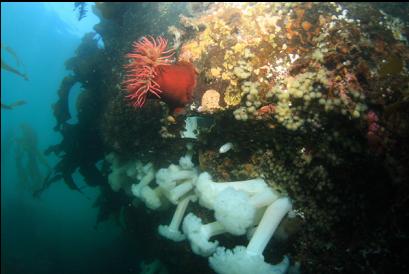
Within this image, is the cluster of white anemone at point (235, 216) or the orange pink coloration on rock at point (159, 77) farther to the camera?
the orange pink coloration on rock at point (159, 77)

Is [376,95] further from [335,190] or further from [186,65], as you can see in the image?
[186,65]

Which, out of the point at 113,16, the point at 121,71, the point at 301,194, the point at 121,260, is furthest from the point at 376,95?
the point at 121,260

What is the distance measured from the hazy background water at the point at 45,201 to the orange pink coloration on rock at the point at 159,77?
8.51m

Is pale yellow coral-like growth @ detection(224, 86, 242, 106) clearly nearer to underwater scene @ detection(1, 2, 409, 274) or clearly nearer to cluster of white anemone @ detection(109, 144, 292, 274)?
underwater scene @ detection(1, 2, 409, 274)

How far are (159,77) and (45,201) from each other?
29504 millimetres

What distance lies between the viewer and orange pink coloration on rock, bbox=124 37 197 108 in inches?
138

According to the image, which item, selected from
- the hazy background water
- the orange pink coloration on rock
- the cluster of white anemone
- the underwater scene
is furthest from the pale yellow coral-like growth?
the hazy background water

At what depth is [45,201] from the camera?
2803 cm

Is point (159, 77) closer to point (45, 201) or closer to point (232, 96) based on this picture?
point (232, 96)

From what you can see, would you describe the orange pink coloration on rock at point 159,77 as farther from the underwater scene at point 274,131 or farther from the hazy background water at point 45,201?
the hazy background water at point 45,201

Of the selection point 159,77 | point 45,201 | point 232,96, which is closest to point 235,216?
point 232,96

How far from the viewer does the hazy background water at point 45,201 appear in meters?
13.5

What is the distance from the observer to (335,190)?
3174mm

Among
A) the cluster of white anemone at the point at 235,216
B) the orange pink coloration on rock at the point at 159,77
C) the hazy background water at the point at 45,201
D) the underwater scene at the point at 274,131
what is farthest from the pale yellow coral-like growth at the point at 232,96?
the hazy background water at the point at 45,201
